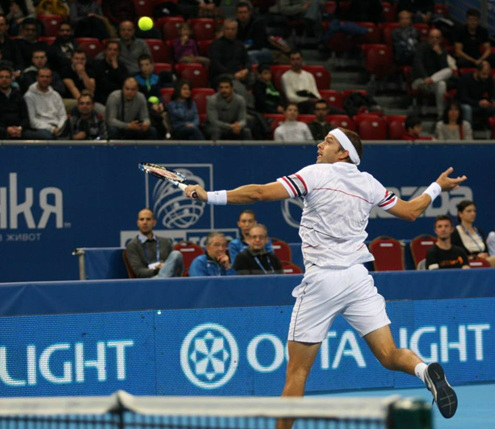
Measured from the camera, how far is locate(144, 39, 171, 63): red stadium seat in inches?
641

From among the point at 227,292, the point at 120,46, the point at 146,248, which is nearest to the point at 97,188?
the point at 146,248

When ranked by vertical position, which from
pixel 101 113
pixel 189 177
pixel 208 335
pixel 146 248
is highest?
pixel 101 113

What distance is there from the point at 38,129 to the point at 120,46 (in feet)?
8.35

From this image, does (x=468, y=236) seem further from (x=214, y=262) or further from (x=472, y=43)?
(x=472, y=43)

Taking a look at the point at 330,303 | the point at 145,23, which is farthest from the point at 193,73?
the point at 330,303

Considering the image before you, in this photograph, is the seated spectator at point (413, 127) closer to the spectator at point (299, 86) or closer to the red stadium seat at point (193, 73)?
the spectator at point (299, 86)

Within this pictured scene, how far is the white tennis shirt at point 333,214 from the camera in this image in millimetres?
6176

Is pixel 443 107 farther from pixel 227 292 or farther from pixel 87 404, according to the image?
pixel 87 404

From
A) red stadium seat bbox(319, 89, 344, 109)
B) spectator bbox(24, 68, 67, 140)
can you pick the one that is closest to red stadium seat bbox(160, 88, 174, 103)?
spectator bbox(24, 68, 67, 140)

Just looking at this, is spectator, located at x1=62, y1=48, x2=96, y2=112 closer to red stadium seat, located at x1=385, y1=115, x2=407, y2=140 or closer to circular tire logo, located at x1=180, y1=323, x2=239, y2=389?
red stadium seat, located at x1=385, y1=115, x2=407, y2=140

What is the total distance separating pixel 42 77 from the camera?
13211 millimetres

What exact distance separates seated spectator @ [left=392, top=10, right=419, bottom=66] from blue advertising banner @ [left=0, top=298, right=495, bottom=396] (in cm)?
910

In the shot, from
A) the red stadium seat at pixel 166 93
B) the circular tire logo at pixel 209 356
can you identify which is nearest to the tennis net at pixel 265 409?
the circular tire logo at pixel 209 356

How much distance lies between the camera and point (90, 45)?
15594 millimetres
